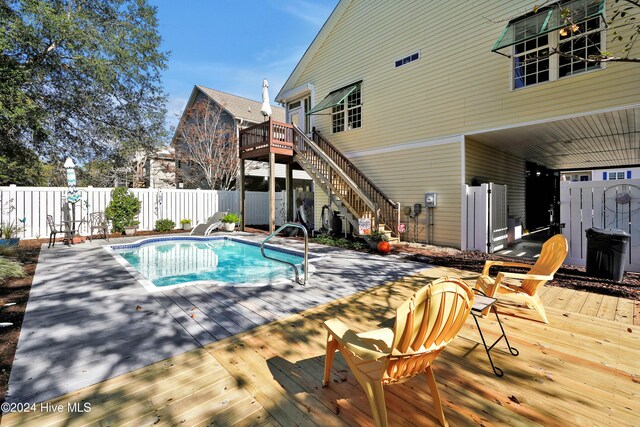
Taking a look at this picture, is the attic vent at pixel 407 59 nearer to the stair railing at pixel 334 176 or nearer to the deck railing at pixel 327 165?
the deck railing at pixel 327 165

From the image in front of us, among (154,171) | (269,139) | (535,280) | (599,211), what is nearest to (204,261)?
(269,139)

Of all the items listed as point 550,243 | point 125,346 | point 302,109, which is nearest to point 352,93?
point 302,109

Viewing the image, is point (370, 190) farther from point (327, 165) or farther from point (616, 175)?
point (616, 175)

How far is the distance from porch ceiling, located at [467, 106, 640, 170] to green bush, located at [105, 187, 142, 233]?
1347 cm

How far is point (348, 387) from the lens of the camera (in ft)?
8.06

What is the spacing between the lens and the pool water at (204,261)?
724cm

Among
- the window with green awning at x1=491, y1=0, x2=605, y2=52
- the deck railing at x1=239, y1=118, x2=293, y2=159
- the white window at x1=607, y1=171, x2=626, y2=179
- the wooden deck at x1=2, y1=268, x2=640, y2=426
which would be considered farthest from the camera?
the white window at x1=607, y1=171, x2=626, y2=179

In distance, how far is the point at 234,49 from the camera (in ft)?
61.6

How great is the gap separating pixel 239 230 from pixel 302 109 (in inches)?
268

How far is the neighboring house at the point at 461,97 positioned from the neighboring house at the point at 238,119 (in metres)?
6.99

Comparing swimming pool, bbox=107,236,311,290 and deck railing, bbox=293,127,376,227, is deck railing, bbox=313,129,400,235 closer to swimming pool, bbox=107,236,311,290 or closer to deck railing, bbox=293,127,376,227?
deck railing, bbox=293,127,376,227

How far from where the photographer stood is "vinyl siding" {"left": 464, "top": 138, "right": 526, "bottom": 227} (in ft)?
30.6

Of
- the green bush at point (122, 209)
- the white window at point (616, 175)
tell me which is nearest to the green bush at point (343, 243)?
the green bush at point (122, 209)

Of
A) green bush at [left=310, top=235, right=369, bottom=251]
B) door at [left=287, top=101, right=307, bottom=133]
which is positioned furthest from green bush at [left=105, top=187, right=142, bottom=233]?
door at [left=287, top=101, right=307, bottom=133]
